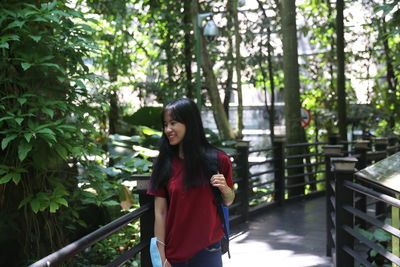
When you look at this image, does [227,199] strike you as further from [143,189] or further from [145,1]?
[145,1]

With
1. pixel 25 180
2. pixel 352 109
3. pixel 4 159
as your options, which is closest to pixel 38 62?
pixel 4 159

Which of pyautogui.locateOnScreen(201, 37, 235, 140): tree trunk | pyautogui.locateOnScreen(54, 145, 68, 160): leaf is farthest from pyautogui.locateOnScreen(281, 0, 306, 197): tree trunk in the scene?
pyautogui.locateOnScreen(54, 145, 68, 160): leaf

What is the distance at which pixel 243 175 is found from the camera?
906 centimetres

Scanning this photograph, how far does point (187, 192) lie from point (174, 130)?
1.23 ft

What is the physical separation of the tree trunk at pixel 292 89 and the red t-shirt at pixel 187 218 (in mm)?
8608

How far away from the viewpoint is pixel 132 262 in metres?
6.45

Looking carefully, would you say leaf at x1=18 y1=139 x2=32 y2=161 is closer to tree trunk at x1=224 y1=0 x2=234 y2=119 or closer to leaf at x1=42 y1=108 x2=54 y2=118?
leaf at x1=42 y1=108 x2=54 y2=118

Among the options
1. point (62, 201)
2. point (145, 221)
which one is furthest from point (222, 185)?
point (62, 201)

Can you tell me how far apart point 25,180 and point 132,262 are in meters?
1.69

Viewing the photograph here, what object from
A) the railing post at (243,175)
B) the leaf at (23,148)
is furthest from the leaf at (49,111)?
the railing post at (243,175)

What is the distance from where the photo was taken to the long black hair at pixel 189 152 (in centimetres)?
321

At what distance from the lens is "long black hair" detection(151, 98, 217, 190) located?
3.21m

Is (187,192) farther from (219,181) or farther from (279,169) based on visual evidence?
(279,169)

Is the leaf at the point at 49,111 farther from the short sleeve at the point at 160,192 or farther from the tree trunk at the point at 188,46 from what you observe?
the tree trunk at the point at 188,46
